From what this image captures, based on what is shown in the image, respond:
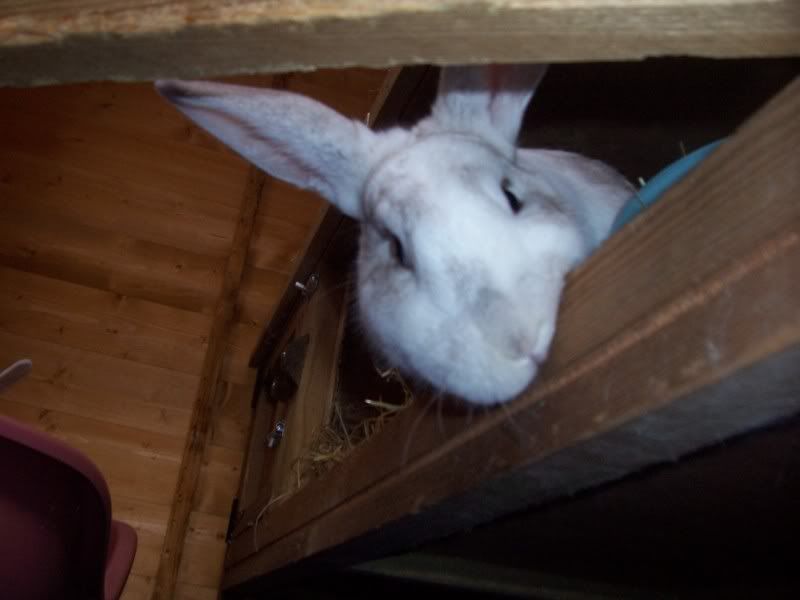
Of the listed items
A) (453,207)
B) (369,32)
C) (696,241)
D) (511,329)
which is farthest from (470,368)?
(369,32)

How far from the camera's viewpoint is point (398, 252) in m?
1.39

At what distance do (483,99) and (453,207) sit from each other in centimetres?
47

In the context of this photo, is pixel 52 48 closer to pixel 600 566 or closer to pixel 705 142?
pixel 705 142

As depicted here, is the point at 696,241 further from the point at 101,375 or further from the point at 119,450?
the point at 101,375

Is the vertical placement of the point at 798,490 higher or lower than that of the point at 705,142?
lower

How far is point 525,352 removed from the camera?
929 mm

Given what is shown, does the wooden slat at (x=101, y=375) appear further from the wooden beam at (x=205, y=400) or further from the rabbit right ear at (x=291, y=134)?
the rabbit right ear at (x=291, y=134)

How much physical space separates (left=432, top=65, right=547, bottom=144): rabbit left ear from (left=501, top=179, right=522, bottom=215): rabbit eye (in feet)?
0.92

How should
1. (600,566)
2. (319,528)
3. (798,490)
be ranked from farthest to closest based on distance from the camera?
(600,566) < (319,528) < (798,490)

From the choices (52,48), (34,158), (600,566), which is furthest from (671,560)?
(34,158)

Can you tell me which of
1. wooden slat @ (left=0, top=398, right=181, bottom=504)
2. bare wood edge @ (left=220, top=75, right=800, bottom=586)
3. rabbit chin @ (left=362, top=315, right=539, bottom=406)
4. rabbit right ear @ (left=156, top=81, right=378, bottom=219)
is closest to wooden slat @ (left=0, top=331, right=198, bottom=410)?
wooden slat @ (left=0, top=398, right=181, bottom=504)

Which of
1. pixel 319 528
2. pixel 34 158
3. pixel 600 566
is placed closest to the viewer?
pixel 319 528

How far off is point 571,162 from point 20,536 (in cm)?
131

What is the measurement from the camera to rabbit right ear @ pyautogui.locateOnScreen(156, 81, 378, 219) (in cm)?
136
